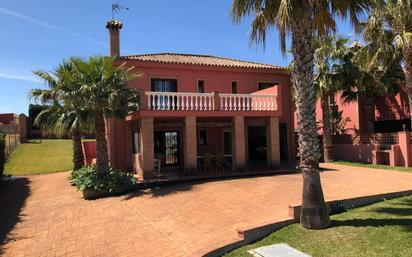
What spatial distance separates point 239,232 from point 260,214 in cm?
194

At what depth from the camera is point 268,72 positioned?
73.7 feet

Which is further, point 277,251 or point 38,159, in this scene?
point 38,159

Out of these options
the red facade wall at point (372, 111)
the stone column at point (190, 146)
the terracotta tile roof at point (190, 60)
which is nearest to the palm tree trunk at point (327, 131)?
the red facade wall at point (372, 111)

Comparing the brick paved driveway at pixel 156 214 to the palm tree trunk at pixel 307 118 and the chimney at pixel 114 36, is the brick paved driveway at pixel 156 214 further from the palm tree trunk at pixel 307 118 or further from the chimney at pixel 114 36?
the chimney at pixel 114 36

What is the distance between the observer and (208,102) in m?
17.4

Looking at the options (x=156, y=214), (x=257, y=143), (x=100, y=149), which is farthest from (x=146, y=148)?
(x=257, y=143)

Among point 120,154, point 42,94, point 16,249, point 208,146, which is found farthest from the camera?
point 208,146

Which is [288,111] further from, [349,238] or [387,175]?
[349,238]

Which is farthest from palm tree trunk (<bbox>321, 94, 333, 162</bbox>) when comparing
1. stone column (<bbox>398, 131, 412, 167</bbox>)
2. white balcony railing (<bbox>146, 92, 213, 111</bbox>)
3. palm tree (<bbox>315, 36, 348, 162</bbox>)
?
white balcony railing (<bbox>146, 92, 213, 111</bbox>)

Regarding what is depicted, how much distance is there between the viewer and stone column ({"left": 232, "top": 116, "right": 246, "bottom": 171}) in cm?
1736

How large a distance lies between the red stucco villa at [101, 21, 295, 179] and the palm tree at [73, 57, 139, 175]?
Answer: 107 centimetres

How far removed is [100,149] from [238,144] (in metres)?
6.45

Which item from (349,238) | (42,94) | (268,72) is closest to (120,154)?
(42,94)

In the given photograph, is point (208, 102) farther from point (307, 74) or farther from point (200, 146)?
point (307, 74)
